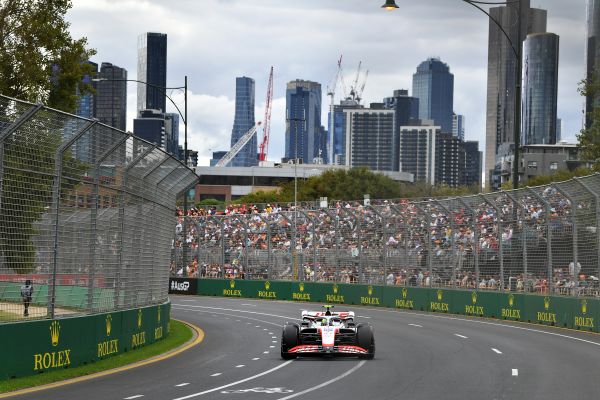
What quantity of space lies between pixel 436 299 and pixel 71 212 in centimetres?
2692

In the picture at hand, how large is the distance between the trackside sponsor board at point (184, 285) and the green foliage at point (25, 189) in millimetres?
43173

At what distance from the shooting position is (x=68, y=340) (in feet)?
67.6

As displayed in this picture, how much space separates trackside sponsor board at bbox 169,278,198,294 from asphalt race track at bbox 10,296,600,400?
2749 cm

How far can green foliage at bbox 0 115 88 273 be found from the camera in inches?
707

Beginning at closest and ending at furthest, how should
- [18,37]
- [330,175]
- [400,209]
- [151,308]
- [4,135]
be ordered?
1. [4,135]
2. [151,308]
3. [18,37]
4. [400,209]
5. [330,175]

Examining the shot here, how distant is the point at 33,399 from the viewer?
54.0 feet

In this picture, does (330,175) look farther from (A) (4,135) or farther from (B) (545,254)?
(A) (4,135)

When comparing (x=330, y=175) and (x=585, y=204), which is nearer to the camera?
(x=585, y=204)

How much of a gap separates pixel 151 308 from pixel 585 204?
13.5 m

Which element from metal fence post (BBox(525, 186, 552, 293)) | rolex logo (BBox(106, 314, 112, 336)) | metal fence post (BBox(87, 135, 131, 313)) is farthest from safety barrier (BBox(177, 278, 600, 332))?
metal fence post (BBox(87, 135, 131, 313))

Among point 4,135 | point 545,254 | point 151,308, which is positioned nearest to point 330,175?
point 545,254

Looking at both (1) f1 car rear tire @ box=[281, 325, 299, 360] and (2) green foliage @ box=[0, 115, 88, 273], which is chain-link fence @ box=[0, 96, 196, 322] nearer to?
(2) green foliage @ box=[0, 115, 88, 273]

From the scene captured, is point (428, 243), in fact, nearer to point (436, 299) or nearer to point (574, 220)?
point (436, 299)

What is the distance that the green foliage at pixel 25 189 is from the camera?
58.9 ft
